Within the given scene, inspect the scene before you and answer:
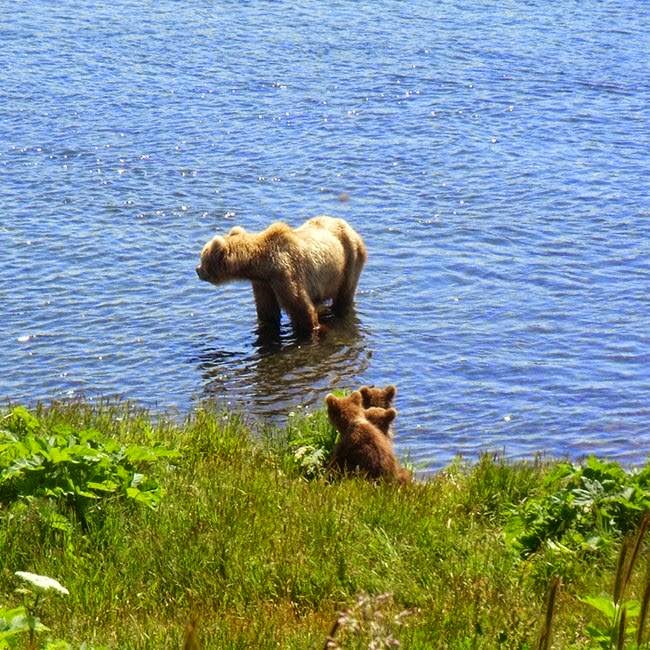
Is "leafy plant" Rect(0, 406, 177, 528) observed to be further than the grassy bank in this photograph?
Yes

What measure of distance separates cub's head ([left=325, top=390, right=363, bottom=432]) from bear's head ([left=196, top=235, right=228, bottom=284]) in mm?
5969

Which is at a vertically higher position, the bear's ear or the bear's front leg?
the bear's ear

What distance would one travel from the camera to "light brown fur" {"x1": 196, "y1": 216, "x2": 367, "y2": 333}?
1566cm

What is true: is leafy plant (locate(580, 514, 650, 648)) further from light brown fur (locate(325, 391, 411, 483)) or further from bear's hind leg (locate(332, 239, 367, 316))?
bear's hind leg (locate(332, 239, 367, 316))

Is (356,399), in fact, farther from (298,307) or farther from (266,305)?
(266,305)

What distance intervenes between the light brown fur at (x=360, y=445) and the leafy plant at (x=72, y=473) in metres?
2.02

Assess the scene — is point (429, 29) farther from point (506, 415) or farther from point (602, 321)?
point (506, 415)

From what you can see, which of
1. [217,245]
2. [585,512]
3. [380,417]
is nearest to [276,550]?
[585,512]

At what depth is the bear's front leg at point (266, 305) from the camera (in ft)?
52.7

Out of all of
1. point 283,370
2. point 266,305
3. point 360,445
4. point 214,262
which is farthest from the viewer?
point 266,305

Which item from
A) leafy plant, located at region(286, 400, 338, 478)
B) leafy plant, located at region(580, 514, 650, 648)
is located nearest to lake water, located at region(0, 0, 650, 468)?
leafy plant, located at region(286, 400, 338, 478)

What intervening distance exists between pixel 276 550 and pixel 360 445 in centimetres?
248

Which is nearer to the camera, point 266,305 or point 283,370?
point 283,370

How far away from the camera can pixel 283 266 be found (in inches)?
614
